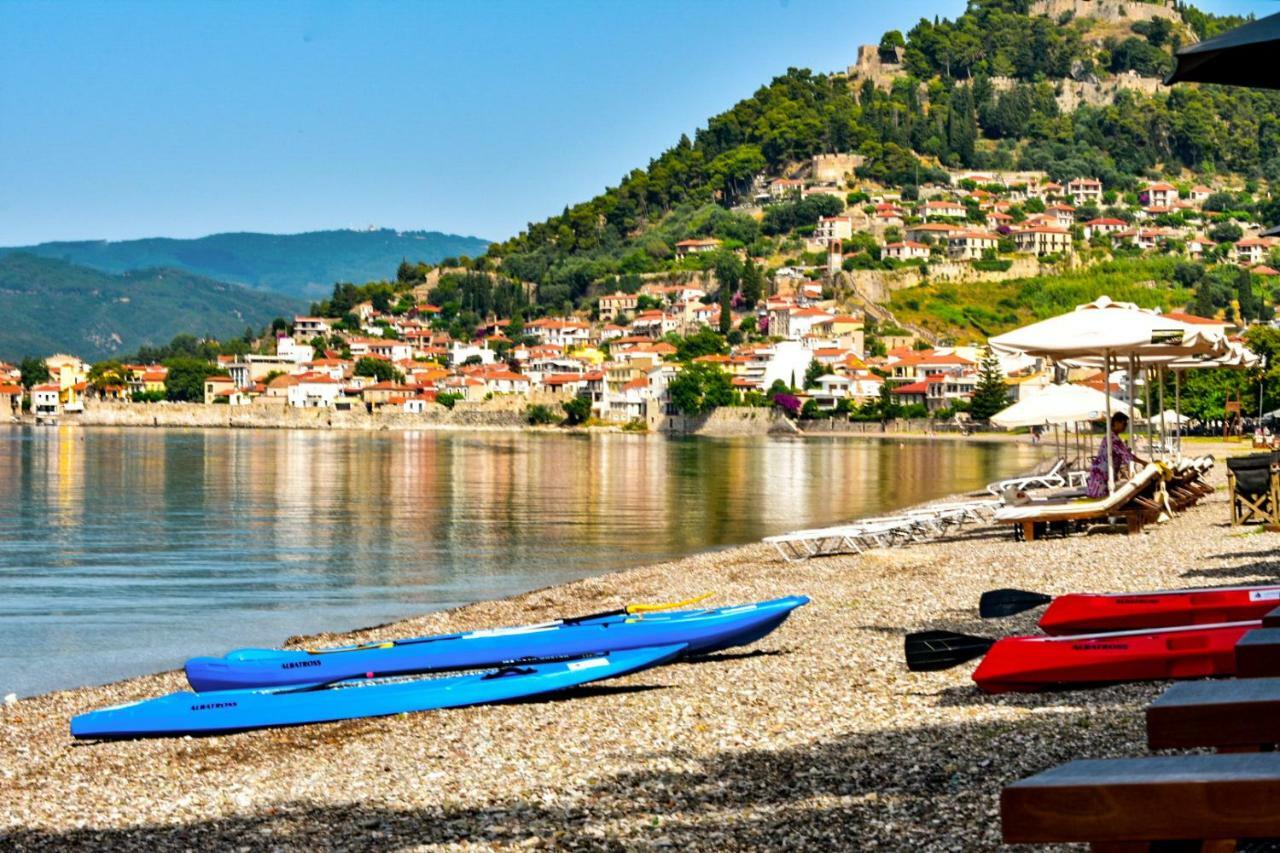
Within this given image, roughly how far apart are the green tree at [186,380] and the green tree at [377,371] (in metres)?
15.2

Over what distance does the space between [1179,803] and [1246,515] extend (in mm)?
14899

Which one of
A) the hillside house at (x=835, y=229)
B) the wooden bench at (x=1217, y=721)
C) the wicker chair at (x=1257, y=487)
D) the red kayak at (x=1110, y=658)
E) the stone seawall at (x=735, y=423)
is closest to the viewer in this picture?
the wooden bench at (x=1217, y=721)

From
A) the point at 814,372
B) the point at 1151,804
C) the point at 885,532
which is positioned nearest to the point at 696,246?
the point at 814,372

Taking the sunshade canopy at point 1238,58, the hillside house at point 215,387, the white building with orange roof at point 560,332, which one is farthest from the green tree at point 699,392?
the sunshade canopy at point 1238,58

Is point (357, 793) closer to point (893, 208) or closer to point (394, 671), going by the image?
point (394, 671)

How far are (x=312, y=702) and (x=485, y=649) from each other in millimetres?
1706

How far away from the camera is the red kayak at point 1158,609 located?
8.00m

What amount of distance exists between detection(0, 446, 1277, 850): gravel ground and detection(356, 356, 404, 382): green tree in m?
128

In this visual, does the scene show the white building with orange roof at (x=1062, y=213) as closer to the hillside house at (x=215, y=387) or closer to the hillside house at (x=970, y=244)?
the hillside house at (x=970, y=244)

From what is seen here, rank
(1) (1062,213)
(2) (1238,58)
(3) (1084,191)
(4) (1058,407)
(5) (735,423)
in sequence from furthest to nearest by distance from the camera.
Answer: (3) (1084,191), (1) (1062,213), (5) (735,423), (4) (1058,407), (2) (1238,58)

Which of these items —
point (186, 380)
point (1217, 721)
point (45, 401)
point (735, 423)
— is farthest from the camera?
point (45, 401)

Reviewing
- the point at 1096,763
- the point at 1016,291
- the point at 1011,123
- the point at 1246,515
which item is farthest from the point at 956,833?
the point at 1011,123

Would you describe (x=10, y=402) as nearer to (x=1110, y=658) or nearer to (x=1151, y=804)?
(x=1110, y=658)

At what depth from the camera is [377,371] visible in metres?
140
